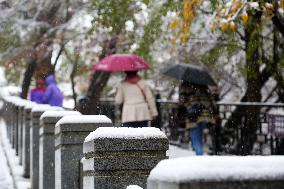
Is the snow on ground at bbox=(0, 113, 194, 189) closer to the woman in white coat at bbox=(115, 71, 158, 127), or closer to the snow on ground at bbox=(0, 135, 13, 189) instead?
the snow on ground at bbox=(0, 135, 13, 189)

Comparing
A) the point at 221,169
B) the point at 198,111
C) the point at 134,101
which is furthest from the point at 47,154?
the point at 221,169

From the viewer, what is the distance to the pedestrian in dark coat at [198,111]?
1158 cm

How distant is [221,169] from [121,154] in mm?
1851

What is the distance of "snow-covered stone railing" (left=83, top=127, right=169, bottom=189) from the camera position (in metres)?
4.12

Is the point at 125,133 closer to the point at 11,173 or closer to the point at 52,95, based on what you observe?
the point at 11,173

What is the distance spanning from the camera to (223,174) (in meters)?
2.35

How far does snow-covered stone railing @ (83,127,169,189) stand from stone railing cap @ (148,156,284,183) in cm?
165

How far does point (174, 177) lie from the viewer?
7.68 feet

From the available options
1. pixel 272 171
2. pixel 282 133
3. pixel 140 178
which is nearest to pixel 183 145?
pixel 282 133

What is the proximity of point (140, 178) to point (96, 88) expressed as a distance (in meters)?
19.3

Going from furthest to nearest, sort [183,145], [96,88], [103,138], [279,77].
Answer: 1. [96,88]
2. [183,145]
3. [279,77]
4. [103,138]

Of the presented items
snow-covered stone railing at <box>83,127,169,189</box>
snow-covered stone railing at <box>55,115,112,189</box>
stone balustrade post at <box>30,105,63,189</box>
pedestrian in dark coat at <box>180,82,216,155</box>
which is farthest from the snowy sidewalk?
snow-covered stone railing at <box>83,127,169,189</box>

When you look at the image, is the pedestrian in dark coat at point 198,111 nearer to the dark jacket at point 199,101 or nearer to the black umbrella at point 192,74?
the dark jacket at point 199,101

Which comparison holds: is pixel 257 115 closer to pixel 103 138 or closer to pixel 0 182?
pixel 0 182
